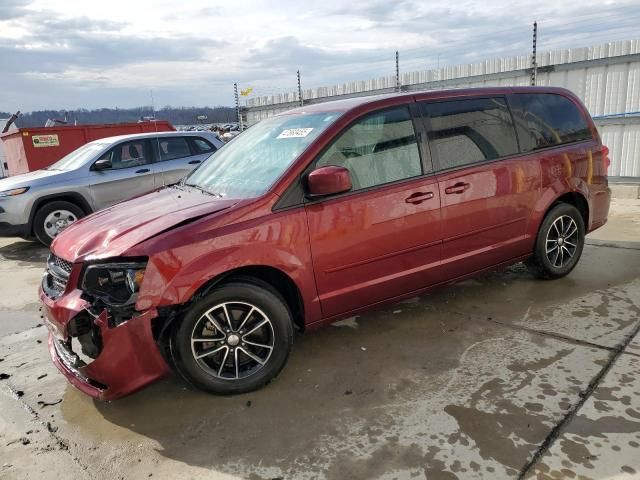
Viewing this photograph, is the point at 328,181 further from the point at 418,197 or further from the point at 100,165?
the point at 100,165

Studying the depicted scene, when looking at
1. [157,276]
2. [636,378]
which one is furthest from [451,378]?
[157,276]

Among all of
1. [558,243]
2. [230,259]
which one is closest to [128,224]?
[230,259]

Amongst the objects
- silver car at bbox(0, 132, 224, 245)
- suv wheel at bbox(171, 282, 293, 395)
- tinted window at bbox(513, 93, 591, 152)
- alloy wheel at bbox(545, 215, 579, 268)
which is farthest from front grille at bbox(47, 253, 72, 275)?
silver car at bbox(0, 132, 224, 245)

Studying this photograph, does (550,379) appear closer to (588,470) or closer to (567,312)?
(588,470)

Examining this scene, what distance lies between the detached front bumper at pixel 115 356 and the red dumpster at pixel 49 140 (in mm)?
10473

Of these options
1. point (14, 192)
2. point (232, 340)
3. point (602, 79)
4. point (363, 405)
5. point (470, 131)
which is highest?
point (602, 79)

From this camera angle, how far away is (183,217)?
301 cm

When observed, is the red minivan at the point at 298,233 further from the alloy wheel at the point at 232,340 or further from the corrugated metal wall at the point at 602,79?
the corrugated metal wall at the point at 602,79

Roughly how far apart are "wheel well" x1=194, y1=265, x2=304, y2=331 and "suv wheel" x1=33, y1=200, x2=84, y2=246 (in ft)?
18.1

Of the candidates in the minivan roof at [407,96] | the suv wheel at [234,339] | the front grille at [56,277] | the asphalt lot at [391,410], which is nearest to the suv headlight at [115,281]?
the front grille at [56,277]

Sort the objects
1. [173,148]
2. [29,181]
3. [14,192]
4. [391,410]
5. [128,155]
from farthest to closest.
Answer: [173,148]
[128,155]
[29,181]
[14,192]
[391,410]

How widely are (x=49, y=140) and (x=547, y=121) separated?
37.2 feet

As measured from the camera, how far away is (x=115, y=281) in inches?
112

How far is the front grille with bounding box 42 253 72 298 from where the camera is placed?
3.05 metres
